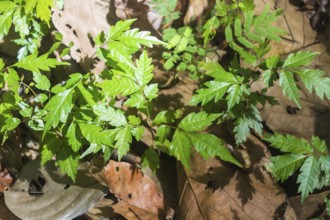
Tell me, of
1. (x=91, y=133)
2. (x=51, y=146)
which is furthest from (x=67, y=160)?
(x=91, y=133)

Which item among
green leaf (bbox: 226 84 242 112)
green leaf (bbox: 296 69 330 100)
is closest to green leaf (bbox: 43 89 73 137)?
green leaf (bbox: 226 84 242 112)

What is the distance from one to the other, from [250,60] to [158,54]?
1.01 m

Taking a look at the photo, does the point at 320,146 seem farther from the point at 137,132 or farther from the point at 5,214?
the point at 5,214

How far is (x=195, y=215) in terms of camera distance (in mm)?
2314

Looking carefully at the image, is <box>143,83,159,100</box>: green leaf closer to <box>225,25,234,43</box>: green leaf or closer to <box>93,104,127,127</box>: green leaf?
<box>93,104,127,127</box>: green leaf

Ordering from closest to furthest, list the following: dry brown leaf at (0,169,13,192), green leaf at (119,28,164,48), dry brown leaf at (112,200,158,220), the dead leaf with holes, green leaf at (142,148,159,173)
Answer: green leaf at (119,28,164,48)
green leaf at (142,148,159,173)
dry brown leaf at (112,200,158,220)
the dead leaf with holes
dry brown leaf at (0,169,13,192)

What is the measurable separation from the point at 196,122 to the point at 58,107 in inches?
29.6

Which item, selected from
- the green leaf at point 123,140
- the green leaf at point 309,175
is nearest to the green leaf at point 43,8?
the green leaf at point 123,140

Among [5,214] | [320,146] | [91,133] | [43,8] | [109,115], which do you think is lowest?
[5,214]

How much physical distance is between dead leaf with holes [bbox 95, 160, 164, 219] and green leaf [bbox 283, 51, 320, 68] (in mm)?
1178

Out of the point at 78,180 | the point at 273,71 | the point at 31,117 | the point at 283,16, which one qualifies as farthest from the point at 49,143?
the point at 283,16

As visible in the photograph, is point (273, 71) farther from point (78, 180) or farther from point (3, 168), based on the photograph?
Result: point (3, 168)

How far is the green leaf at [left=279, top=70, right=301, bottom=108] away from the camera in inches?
75.6

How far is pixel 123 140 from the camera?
2.04 meters
